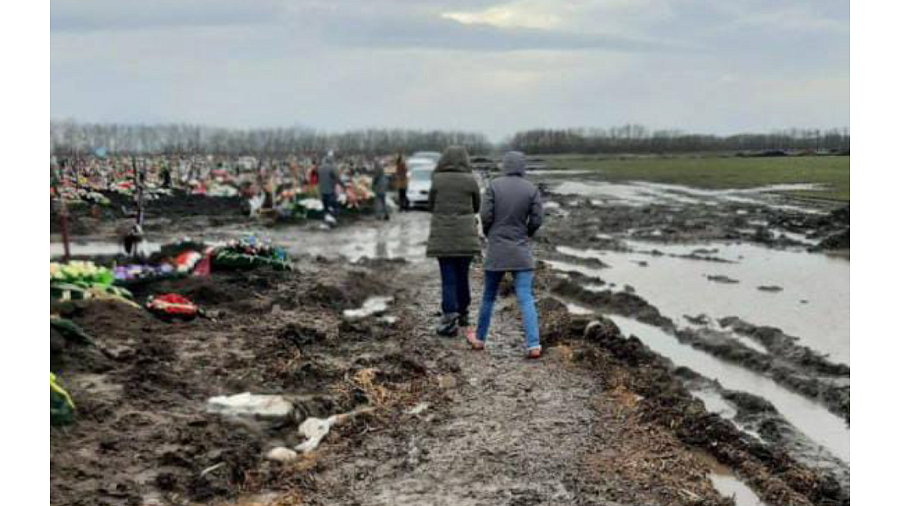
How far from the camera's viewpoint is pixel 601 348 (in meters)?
7.27

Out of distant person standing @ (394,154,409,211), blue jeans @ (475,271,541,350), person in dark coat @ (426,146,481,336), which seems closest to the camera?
blue jeans @ (475,271,541,350)

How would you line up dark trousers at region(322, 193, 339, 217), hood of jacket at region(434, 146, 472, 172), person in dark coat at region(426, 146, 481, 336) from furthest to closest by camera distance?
dark trousers at region(322, 193, 339, 217) < hood of jacket at region(434, 146, 472, 172) < person in dark coat at region(426, 146, 481, 336)

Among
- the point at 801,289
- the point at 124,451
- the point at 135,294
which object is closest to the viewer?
the point at 124,451

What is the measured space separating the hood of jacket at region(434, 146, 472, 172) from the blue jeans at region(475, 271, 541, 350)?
39.7 inches

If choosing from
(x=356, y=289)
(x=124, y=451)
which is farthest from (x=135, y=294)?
(x=124, y=451)

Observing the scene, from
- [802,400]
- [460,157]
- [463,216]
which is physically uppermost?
[460,157]

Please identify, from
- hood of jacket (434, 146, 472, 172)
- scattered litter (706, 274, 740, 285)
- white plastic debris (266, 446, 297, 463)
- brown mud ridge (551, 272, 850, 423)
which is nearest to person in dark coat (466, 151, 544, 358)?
hood of jacket (434, 146, 472, 172)

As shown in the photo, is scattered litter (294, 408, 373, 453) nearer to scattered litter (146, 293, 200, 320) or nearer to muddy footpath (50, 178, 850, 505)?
muddy footpath (50, 178, 850, 505)

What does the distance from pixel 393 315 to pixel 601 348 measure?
2.39 meters

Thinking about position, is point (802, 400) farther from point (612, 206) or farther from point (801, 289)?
point (612, 206)

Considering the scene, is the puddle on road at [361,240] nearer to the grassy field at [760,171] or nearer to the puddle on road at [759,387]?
the puddle on road at [759,387]

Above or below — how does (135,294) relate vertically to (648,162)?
below

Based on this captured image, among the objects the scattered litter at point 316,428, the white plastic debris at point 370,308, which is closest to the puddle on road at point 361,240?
the white plastic debris at point 370,308

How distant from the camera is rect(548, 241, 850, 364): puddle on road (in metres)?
9.73
